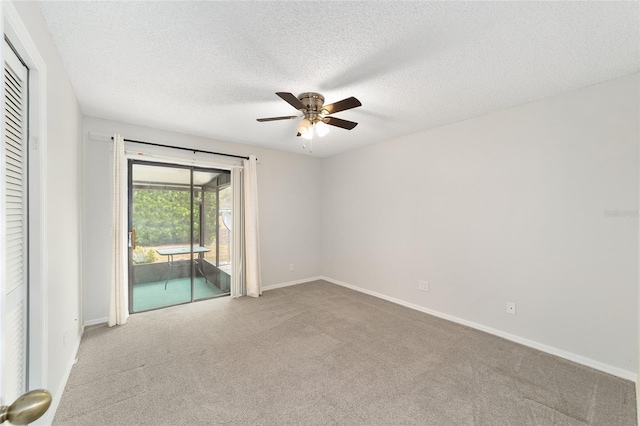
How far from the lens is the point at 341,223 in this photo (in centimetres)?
496

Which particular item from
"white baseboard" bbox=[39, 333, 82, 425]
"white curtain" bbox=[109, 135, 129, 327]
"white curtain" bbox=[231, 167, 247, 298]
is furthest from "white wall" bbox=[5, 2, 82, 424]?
"white curtain" bbox=[231, 167, 247, 298]

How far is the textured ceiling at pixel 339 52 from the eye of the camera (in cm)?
156

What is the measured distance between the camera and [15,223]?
4.48ft

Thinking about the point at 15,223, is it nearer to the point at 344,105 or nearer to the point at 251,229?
the point at 344,105

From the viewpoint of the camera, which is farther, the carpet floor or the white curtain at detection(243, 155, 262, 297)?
the white curtain at detection(243, 155, 262, 297)

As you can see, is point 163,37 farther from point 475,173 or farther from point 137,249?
point 475,173

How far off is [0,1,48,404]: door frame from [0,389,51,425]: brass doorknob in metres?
1.28

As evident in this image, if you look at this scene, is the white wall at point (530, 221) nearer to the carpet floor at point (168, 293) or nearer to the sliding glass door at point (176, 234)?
the sliding glass door at point (176, 234)

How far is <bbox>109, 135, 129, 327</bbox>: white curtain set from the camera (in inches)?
125

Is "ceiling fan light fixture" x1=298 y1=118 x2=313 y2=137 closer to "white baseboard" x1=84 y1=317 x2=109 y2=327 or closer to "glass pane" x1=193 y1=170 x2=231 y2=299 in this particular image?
"glass pane" x1=193 y1=170 x2=231 y2=299

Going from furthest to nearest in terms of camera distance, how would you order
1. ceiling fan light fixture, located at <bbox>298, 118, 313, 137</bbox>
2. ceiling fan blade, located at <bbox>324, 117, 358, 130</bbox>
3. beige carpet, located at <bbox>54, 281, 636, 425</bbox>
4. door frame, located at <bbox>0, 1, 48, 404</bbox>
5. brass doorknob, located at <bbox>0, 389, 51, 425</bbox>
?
ceiling fan blade, located at <bbox>324, 117, 358, 130</bbox> → ceiling fan light fixture, located at <bbox>298, 118, 313, 137</bbox> → beige carpet, located at <bbox>54, 281, 636, 425</bbox> → door frame, located at <bbox>0, 1, 48, 404</bbox> → brass doorknob, located at <bbox>0, 389, 51, 425</bbox>

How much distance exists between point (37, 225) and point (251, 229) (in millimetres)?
2792

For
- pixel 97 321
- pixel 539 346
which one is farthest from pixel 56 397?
pixel 539 346

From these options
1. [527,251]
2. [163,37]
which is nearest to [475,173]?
[527,251]
